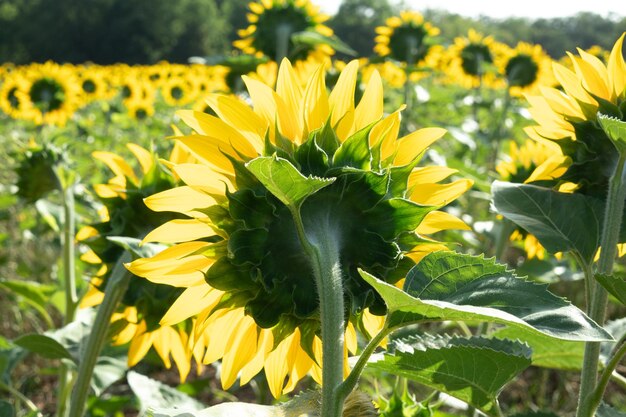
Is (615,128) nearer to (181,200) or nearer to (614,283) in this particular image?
(614,283)

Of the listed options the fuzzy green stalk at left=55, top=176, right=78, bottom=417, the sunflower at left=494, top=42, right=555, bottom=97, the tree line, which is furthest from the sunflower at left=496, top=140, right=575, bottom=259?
the tree line

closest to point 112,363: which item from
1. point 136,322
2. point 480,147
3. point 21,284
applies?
point 136,322

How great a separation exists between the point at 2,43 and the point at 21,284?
54.7ft

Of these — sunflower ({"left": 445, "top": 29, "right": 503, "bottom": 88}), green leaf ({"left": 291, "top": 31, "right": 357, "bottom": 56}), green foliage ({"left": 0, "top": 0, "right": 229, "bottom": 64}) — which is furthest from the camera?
green foliage ({"left": 0, "top": 0, "right": 229, "bottom": 64})

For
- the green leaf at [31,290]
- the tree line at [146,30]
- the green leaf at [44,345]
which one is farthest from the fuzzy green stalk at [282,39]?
the tree line at [146,30]

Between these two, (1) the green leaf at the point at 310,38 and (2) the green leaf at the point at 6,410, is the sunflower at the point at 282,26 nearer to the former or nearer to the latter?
(1) the green leaf at the point at 310,38

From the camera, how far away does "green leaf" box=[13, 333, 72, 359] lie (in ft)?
2.91

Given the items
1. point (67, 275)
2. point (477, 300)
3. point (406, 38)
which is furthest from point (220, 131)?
point (406, 38)

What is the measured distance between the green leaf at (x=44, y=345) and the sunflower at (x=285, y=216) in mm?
290

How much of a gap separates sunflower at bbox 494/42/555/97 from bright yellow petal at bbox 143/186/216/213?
3.03 metres

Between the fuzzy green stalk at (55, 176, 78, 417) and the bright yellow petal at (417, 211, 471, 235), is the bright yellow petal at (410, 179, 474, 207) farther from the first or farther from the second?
the fuzzy green stalk at (55, 176, 78, 417)

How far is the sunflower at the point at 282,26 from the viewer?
2.01 metres

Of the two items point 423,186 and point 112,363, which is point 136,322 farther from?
point 423,186

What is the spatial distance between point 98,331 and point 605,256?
471 millimetres
